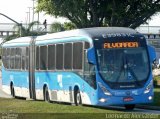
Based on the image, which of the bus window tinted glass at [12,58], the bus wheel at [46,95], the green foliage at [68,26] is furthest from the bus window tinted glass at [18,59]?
the green foliage at [68,26]

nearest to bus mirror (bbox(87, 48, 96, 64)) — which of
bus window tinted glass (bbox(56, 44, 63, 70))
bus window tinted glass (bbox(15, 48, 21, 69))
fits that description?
bus window tinted glass (bbox(56, 44, 63, 70))

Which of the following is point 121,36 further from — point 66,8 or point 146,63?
point 66,8

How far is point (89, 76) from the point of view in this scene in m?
25.5

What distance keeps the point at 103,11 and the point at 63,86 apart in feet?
76.6

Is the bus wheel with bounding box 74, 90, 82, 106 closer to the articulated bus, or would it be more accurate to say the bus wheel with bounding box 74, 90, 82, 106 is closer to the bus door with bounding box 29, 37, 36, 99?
the articulated bus

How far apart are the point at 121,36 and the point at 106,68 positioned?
5.14 feet

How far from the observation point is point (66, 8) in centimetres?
5059

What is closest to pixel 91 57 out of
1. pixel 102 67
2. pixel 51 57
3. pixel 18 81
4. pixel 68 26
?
pixel 102 67

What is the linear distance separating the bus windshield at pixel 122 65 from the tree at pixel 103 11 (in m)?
24.7

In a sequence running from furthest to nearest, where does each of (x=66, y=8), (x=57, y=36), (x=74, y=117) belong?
(x=66, y=8)
(x=57, y=36)
(x=74, y=117)

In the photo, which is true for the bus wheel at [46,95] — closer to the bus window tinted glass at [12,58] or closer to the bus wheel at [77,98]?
the bus wheel at [77,98]

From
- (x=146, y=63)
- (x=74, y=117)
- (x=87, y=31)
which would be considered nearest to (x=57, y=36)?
(x=87, y=31)

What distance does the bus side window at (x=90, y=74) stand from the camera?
25109 mm

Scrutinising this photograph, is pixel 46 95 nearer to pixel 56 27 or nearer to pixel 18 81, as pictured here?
pixel 18 81
